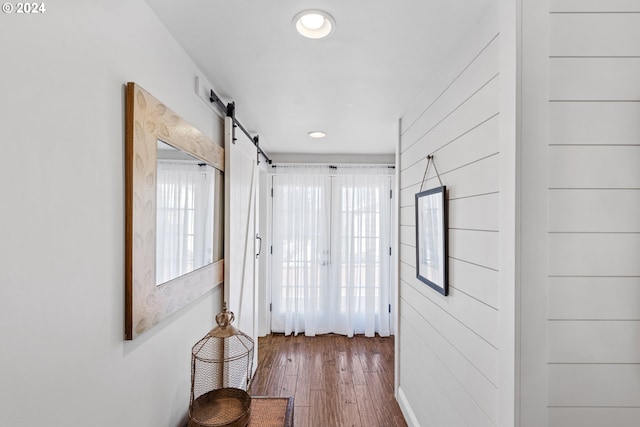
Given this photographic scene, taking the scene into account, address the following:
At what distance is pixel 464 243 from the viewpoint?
5.12 feet

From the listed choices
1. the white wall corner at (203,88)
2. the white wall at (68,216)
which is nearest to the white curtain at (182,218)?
the white wall at (68,216)

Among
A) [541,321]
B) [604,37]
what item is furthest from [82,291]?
[604,37]

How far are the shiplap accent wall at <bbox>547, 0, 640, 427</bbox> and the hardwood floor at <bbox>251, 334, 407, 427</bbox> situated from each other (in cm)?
178

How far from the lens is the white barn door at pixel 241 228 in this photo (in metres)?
2.31

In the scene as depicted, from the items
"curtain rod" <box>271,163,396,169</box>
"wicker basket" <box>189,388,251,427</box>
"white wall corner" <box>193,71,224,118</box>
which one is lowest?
"wicker basket" <box>189,388,251,427</box>

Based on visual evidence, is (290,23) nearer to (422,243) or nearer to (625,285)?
(422,243)

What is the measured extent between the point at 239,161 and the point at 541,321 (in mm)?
2186

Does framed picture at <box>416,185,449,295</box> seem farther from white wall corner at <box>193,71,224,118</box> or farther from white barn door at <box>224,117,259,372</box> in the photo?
white wall corner at <box>193,71,224,118</box>

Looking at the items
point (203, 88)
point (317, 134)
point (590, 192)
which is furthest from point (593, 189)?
point (317, 134)

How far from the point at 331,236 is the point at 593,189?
3.25 metres

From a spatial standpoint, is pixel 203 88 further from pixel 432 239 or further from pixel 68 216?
pixel 432 239

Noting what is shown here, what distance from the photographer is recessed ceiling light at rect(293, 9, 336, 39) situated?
4.44 feet

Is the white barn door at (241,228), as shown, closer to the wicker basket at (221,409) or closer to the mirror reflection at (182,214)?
the mirror reflection at (182,214)

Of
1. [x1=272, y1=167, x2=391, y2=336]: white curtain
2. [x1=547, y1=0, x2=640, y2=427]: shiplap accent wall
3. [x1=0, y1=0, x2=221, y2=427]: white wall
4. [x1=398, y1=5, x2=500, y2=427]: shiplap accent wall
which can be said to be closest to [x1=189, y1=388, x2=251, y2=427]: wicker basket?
[x1=0, y1=0, x2=221, y2=427]: white wall
